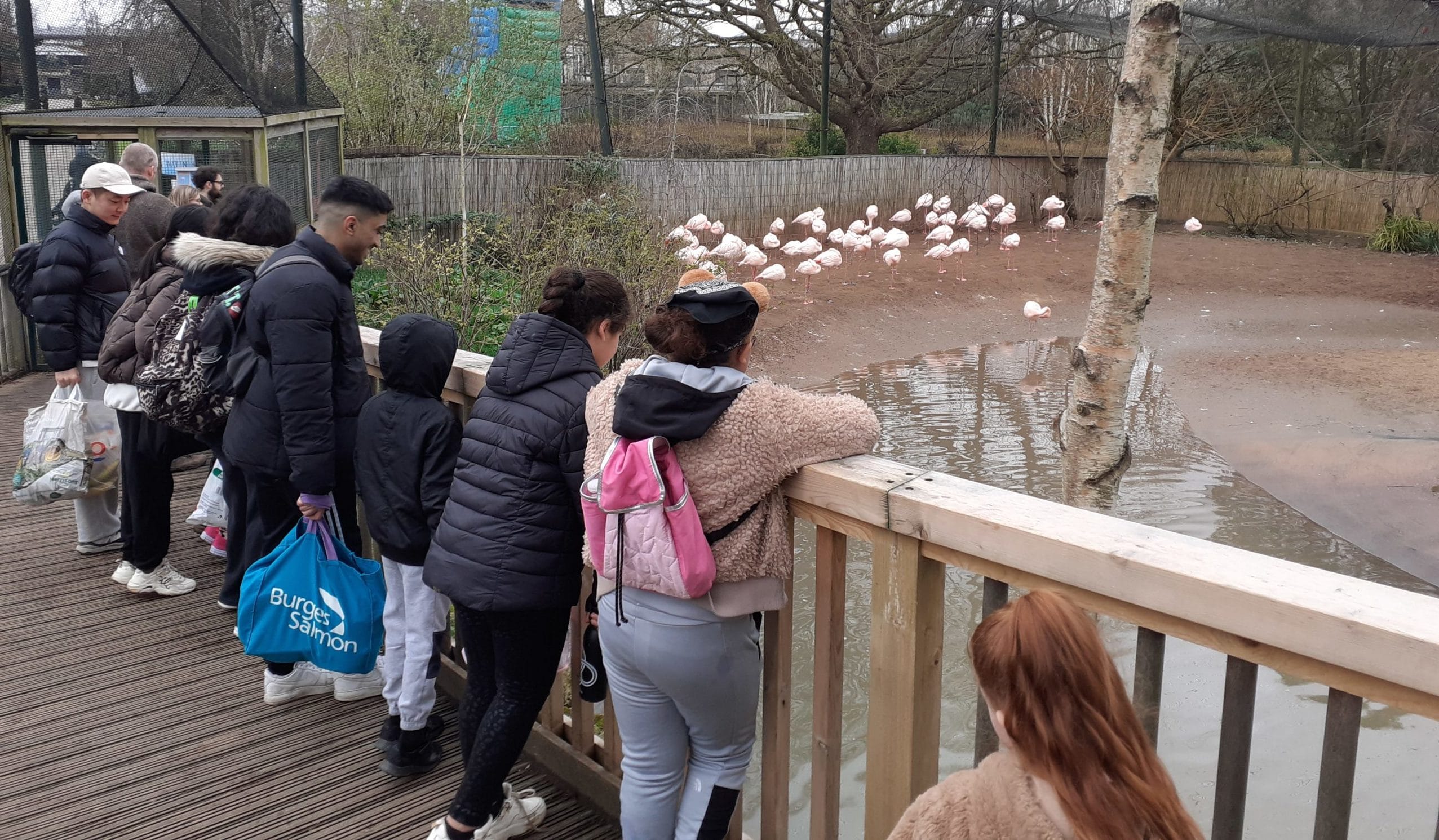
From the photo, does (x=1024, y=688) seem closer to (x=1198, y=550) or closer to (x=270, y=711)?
(x=1198, y=550)

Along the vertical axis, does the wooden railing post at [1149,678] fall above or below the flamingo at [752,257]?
above

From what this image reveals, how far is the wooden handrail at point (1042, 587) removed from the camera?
1.38 m

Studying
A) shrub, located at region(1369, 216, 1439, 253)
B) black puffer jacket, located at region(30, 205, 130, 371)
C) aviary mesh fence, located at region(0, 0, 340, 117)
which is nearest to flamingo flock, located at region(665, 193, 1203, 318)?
shrub, located at region(1369, 216, 1439, 253)

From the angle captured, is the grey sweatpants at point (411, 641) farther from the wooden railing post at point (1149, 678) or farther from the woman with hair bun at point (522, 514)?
the wooden railing post at point (1149, 678)

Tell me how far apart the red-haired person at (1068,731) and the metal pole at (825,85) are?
17971 millimetres

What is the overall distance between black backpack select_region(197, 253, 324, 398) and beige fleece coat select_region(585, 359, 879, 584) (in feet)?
5.85

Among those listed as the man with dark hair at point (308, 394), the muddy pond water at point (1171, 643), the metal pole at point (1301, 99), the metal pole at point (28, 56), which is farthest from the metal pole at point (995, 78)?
the man with dark hair at point (308, 394)

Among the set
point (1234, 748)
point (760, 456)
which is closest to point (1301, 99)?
point (760, 456)

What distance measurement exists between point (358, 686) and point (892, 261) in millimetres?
12856

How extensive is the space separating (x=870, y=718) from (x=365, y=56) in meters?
14.4

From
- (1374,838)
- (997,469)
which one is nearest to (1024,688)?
(1374,838)

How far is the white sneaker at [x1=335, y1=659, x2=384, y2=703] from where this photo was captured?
355 centimetres

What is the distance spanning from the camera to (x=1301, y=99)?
20984mm

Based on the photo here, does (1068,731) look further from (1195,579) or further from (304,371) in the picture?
(304,371)
